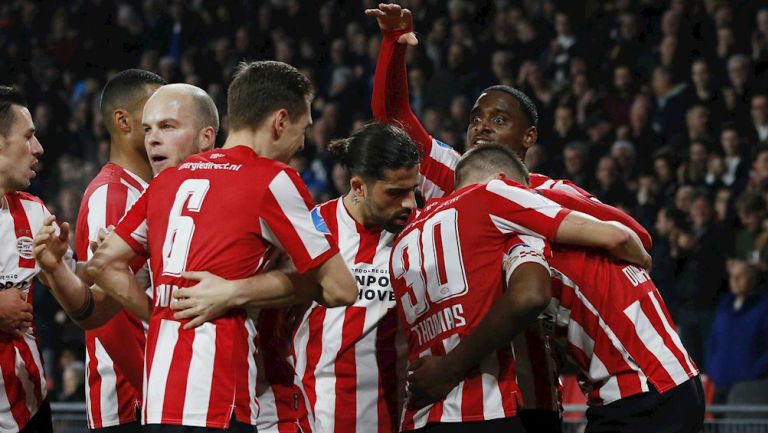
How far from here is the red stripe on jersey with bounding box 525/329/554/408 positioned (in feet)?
15.1

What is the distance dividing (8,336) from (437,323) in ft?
6.71

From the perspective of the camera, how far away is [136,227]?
13.5 feet

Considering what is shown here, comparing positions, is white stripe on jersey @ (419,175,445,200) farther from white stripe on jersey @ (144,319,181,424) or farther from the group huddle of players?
white stripe on jersey @ (144,319,181,424)

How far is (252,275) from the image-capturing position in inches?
155

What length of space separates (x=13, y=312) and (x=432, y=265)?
1.92m

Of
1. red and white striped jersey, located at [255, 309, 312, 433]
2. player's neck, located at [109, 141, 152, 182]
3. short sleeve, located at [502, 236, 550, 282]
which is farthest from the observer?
player's neck, located at [109, 141, 152, 182]

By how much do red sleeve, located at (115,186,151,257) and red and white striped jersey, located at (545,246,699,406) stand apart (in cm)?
163

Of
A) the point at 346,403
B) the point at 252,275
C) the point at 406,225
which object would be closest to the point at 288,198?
the point at 252,275

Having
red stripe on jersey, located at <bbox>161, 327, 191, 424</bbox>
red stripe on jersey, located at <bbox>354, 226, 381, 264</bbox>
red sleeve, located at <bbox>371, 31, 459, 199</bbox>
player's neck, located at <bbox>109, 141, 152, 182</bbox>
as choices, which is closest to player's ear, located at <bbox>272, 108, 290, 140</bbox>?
red stripe on jersey, located at <bbox>161, 327, 191, 424</bbox>

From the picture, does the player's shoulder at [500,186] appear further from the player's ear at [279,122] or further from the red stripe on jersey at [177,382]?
the red stripe on jersey at [177,382]

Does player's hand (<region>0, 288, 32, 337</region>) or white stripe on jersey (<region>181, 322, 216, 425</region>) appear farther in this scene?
player's hand (<region>0, 288, 32, 337</region>)

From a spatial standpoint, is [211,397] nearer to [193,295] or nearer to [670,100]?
[193,295]

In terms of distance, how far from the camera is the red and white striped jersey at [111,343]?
5.02 metres

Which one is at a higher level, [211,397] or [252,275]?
[252,275]
